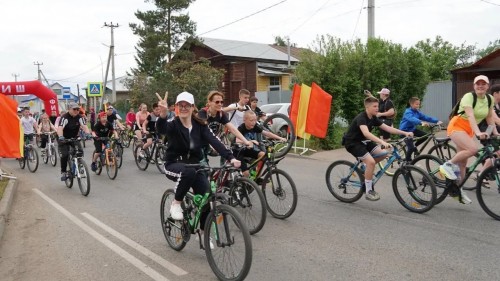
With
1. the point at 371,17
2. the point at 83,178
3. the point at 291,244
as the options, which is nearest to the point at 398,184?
the point at 291,244

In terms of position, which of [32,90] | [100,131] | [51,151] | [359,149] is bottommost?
[51,151]

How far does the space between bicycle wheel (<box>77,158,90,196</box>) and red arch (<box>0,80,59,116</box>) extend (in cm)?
1048

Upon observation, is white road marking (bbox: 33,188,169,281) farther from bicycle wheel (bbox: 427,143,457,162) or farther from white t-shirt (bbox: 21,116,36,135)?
white t-shirt (bbox: 21,116,36,135)

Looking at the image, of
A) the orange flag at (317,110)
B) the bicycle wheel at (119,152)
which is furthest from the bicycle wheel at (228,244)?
the orange flag at (317,110)

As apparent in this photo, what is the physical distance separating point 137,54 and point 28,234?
1579 inches

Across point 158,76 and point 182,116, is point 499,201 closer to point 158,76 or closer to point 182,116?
point 182,116

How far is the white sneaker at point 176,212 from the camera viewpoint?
4.79 metres

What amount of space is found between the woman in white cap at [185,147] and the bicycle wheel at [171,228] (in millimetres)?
330

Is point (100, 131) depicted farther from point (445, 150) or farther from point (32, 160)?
point (445, 150)

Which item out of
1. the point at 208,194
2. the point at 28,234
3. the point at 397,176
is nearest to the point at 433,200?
the point at 397,176

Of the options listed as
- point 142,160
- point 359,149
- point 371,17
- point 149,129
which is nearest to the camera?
point 359,149

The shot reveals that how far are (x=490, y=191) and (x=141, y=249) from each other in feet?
16.1

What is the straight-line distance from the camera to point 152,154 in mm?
12344

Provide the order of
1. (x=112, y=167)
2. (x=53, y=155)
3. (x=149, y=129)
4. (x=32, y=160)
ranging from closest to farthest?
1. (x=112, y=167)
2. (x=149, y=129)
3. (x=32, y=160)
4. (x=53, y=155)
